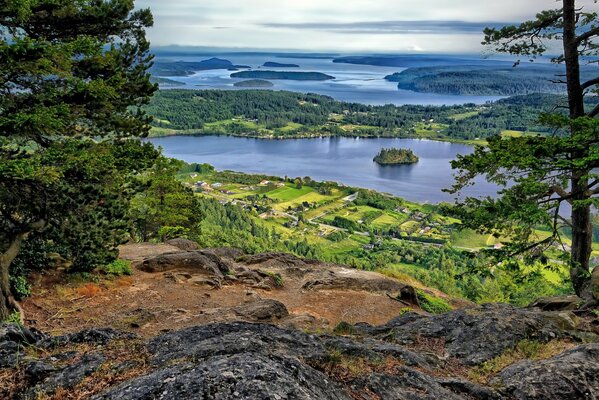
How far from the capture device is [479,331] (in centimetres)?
755

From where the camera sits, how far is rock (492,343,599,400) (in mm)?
4992

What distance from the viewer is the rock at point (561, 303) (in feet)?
35.5

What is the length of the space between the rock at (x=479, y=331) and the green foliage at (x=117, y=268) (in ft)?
28.7

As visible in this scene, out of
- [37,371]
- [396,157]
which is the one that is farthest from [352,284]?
[396,157]

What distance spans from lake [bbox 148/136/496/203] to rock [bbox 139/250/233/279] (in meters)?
80.9

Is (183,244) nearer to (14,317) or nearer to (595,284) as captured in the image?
(14,317)

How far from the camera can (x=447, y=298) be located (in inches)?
741

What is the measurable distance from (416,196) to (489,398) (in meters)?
103

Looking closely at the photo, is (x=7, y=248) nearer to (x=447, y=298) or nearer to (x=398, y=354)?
(x=398, y=354)

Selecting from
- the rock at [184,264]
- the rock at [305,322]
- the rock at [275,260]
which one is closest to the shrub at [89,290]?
the rock at [184,264]

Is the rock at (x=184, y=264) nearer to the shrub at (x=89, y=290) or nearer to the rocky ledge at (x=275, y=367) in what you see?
the shrub at (x=89, y=290)

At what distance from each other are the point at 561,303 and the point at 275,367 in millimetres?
9955

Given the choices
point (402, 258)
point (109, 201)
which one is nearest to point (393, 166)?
point (402, 258)

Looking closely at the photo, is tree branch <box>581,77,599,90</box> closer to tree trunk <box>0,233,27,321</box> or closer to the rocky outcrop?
the rocky outcrop
